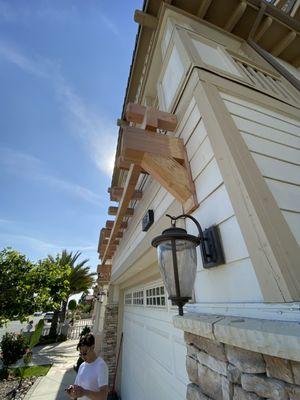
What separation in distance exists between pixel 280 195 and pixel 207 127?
74cm

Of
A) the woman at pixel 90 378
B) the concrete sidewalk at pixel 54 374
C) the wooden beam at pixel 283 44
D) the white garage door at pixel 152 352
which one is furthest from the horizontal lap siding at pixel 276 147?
the concrete sidewalk at pixel 54 374

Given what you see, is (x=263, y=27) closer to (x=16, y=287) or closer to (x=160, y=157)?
(x=160, y=157)

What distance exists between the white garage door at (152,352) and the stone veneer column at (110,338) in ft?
2.00

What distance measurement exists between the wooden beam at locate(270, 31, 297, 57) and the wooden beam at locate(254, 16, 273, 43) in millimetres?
490

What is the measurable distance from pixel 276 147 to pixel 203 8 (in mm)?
3091

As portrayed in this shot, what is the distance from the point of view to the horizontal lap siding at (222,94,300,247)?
1348 mm

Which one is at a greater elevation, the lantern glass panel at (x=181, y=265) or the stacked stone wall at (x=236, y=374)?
the lantern glass panel at (x=181, y=265)

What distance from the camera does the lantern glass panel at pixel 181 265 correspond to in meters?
1.22

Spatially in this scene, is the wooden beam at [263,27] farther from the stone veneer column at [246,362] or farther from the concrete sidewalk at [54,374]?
the concrete sidewalk at [54,374]

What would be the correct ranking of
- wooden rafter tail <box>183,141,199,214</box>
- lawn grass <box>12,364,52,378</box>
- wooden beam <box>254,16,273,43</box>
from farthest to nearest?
1. lawn grass <box>12,364,52,378</box>
2. wooden beam <box>254,16,273,43</box>
3. wooden rafter tail <box>183,141,199,214</box>

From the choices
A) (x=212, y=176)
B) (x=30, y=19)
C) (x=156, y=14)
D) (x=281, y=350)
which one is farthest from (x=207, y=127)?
(x=30, y=19)

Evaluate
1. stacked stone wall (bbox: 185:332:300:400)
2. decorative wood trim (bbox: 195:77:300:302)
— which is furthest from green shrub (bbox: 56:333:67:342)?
decorative wood trim (bbox: 195:77:300:302)

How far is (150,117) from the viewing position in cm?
200

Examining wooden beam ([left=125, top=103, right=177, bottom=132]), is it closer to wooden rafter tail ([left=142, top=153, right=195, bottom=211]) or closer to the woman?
wooden rafter tail ([left=142, top=153, right=195, bottom=211])
